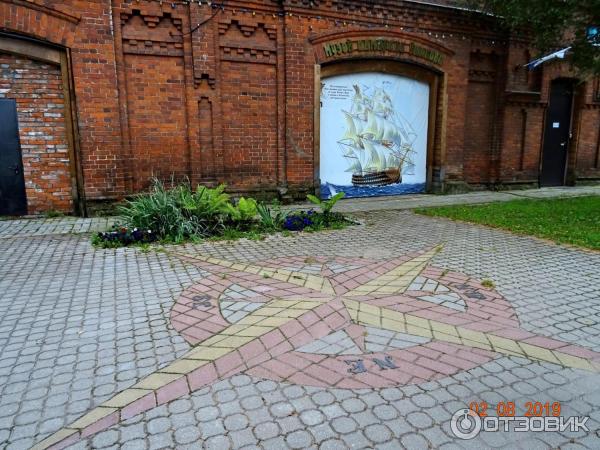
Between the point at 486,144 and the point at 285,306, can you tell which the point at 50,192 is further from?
the point at 486,144

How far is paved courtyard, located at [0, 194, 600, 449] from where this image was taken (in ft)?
7.85

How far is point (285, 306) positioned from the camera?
13.2ft

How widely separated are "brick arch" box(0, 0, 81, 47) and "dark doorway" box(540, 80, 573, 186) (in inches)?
529

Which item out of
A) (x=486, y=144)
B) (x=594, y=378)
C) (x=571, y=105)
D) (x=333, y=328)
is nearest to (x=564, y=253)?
(x=594, y=378)

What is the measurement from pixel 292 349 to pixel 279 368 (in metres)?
0.28

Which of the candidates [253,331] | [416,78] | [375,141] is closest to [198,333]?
[253,331]

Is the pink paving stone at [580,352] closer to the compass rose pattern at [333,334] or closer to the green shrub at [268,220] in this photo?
the compass rose pattern at [333,334]

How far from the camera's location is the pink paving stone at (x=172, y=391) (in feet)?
8.65

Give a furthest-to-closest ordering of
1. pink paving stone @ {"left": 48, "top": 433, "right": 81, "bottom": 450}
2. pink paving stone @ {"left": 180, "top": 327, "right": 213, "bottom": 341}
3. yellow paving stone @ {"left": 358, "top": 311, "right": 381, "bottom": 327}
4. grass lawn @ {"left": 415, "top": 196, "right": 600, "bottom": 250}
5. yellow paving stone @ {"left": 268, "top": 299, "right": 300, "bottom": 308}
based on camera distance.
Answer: grass lawn @ {"left": 415, "top": 196, "right": 600, "bottom": 250}, yellow paving stone @ {"left": 268, "top": 299, "right": 300, "bottom": 308}, yellow paving stone @ {"left": 358, "top": 311, "right": 381, "bottom": 327}, pink paving stone @ {"left": 180, "top": 327, "right": 213, "bottom": 341}, pink paving stone @ {"left": 48, "top": 433, "right": 81, "bottom": 450}

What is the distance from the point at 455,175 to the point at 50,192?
1026 cm

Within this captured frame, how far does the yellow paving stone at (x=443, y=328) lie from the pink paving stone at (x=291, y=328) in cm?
112

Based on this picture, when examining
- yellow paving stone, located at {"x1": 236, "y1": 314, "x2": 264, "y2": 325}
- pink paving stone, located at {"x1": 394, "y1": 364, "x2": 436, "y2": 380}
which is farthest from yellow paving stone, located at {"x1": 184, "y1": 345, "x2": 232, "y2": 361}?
pink paving stone, located at {"x1": 394, "y1": 364, "x2": 436, "y2": 380}

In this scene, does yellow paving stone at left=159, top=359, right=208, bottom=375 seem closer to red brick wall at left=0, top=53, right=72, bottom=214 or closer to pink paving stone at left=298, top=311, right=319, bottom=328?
pink paving stone at left=298, top=311, right=319, bottom=328

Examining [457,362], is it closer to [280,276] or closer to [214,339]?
[214,339]
